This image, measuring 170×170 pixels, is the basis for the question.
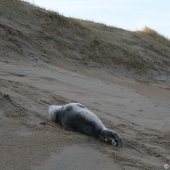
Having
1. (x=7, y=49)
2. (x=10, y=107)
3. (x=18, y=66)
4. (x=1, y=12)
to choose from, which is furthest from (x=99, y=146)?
(x=1, y=12)

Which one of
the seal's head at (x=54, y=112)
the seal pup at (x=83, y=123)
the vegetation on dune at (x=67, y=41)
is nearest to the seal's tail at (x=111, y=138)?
the seal pup at (x=83, y=123)

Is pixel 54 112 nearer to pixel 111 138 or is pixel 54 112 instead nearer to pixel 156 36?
pixel 111 138

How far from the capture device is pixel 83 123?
5805 millimetres

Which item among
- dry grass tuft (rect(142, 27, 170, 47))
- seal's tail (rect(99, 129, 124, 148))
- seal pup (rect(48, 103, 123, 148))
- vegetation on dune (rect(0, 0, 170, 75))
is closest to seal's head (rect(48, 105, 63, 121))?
seal pup (rect(48, 103, 123, 148))

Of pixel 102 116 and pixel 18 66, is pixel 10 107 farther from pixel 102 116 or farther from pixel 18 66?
pixel 18 66

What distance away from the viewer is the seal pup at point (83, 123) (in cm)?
567

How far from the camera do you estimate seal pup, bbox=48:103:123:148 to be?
5672mm

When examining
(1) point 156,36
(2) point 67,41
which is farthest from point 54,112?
(1) point 156,36

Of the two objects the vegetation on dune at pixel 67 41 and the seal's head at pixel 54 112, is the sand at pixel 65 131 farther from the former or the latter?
the vegetation on dune at pixel 67 41

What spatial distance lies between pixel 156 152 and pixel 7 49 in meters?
6.23

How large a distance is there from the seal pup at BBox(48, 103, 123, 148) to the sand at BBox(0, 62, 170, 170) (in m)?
0.09

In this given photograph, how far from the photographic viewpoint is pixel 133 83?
1386cm

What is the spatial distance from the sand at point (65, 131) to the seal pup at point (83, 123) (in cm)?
9

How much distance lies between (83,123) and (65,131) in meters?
0.20
